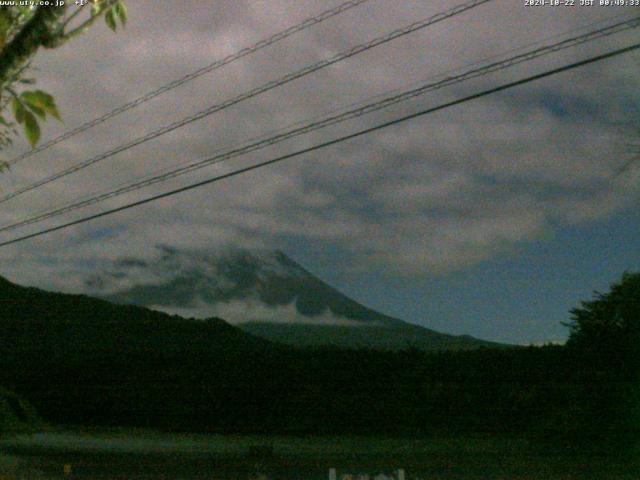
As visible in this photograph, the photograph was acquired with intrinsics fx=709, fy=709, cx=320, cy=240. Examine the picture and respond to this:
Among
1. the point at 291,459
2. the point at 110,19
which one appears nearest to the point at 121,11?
the point at 110,19

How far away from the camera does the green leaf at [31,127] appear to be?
113 inches

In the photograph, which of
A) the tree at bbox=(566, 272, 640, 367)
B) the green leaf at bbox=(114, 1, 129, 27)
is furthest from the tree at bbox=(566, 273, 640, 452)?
the green leaf at bbox=(114, 1, 129, 27)

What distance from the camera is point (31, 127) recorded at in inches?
113

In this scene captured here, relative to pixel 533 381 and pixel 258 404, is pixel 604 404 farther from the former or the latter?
pixel 258 404

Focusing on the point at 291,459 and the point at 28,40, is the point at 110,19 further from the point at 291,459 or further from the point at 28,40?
the point at 291,459

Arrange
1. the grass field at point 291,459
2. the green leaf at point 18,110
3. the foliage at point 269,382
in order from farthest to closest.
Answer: the foliage at point 269,382, the grass field at point 291,459, the green leaf at point 18,110

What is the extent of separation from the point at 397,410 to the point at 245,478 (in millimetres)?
5815

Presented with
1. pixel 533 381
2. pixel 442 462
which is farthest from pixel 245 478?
pixel 533 381

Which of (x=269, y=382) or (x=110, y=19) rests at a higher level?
(x=110, y=19)

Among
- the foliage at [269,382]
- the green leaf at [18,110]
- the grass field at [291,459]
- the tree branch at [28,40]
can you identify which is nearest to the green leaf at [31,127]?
the green leaf at [18,110]

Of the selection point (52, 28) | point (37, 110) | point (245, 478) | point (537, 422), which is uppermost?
point (52, 28)

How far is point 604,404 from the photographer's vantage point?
1652 centimetres

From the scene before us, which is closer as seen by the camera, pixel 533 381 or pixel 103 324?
pixel 533 381

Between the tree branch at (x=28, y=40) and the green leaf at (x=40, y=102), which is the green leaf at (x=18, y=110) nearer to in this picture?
the green leaf at (x=40, y=102)
